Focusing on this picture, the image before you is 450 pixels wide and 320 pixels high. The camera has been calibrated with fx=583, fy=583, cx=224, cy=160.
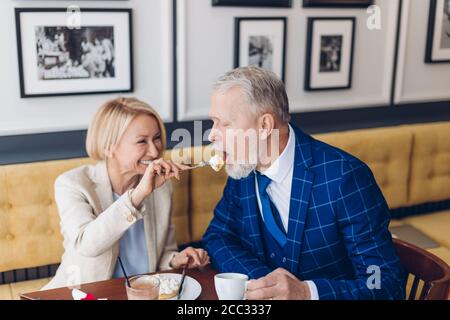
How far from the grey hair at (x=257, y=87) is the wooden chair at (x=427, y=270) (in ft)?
1.53

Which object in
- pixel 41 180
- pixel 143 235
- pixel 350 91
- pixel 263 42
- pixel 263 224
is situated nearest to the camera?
pixel 263 224

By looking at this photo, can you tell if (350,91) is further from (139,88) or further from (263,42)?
(139,88)

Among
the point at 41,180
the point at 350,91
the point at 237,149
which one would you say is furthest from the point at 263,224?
the point at 350,91

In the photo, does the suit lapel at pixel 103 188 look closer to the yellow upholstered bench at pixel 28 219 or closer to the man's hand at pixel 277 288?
the yellow upholstered bench at pixel 28 219

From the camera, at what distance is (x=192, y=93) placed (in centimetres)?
217

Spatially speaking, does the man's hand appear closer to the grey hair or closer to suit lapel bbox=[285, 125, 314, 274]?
suit lapel bbox=[285, 125, 314, 274]

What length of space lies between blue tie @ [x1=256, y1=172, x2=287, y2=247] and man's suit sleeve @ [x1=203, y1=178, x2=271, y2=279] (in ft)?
0.26

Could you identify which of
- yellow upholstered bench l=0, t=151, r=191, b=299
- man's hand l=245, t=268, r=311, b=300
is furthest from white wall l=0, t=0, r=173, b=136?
man's hand l=245, t=268, r=311, b=300

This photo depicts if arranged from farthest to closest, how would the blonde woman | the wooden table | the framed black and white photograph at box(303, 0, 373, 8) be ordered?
1. the framed black and white photograph at box(303, 0, 373, 8)
2. the blonde woman
3. the wooden table

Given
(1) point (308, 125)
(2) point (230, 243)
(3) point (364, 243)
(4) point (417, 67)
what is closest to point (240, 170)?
(2) point (230, 243)

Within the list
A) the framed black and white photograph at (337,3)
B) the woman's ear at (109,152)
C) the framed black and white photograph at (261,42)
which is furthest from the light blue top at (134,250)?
the framed black and white photograph at (337,3)

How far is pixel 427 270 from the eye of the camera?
4.54 ft

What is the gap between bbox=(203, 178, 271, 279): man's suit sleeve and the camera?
4.65 ft

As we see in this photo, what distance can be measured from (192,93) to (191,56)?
14cm
